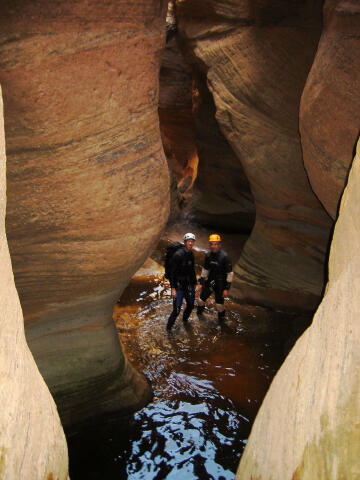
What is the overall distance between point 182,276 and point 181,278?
4 cm

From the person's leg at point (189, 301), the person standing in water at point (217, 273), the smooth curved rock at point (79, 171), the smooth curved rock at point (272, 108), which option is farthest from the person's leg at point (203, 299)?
the smooth curved rock at point (79, 171)

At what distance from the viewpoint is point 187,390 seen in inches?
216

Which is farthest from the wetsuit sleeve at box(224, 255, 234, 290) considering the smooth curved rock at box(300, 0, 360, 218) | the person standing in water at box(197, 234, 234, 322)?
the smooth curved rock at box(300, 0, 360, 218)

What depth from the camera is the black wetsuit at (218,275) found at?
6762 mm

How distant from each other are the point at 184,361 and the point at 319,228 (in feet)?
8.68

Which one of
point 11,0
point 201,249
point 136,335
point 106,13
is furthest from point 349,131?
point 201,249

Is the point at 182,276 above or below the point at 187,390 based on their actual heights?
above

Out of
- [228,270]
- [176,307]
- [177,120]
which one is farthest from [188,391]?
[177,120]

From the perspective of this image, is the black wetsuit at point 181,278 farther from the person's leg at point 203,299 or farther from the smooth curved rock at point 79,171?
the smooth curved rock at point 79,171

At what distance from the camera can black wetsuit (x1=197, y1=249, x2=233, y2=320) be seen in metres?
6.76

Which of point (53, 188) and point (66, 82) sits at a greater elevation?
point (66, 82)

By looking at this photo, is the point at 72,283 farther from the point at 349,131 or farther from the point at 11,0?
the point at 349,131

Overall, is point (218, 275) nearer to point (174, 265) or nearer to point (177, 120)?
point (174, 265)

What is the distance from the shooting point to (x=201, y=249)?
A: 10.2 meters
